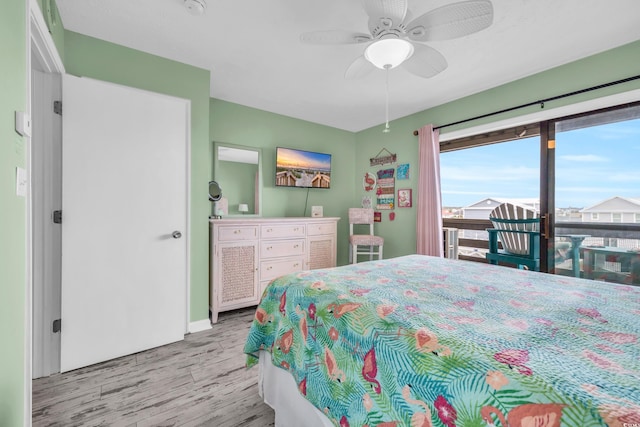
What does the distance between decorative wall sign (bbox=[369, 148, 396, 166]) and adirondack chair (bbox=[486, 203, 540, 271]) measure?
1558mm

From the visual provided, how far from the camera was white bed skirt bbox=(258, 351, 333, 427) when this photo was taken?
1.22 m

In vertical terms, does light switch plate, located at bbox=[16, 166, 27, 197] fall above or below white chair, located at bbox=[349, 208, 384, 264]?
above

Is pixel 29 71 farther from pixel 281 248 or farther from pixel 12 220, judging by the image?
pixel 281 248

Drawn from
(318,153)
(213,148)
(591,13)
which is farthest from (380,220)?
(591,13)

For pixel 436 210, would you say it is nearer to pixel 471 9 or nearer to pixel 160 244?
pixel 471 9

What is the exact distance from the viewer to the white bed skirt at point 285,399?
1216mm

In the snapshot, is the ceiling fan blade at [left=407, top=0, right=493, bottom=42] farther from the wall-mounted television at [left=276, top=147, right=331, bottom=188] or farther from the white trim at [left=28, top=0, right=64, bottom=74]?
the wall-mounted television at [left=276, top=147, right=331, bottom=188]

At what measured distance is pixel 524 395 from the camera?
612 millimetres

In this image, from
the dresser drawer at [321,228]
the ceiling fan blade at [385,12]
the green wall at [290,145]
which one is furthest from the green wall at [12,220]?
the dresser drawer at [321,228]

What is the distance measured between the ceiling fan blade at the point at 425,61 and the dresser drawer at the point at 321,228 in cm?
219

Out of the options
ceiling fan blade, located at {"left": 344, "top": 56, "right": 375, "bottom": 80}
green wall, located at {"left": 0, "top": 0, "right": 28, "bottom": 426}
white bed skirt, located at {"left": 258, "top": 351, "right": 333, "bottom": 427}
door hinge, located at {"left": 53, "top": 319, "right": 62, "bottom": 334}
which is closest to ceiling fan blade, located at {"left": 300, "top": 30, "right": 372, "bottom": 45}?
ceiling fan blade, located at {"left": 344, "top": 56, "right": 375, "bottom": 80}

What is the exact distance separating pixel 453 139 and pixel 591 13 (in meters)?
A: 1.73

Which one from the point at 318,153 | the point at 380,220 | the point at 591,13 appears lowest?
the point at 380,220

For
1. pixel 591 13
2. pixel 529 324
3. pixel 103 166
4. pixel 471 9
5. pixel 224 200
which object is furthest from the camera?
pixel 224 200
